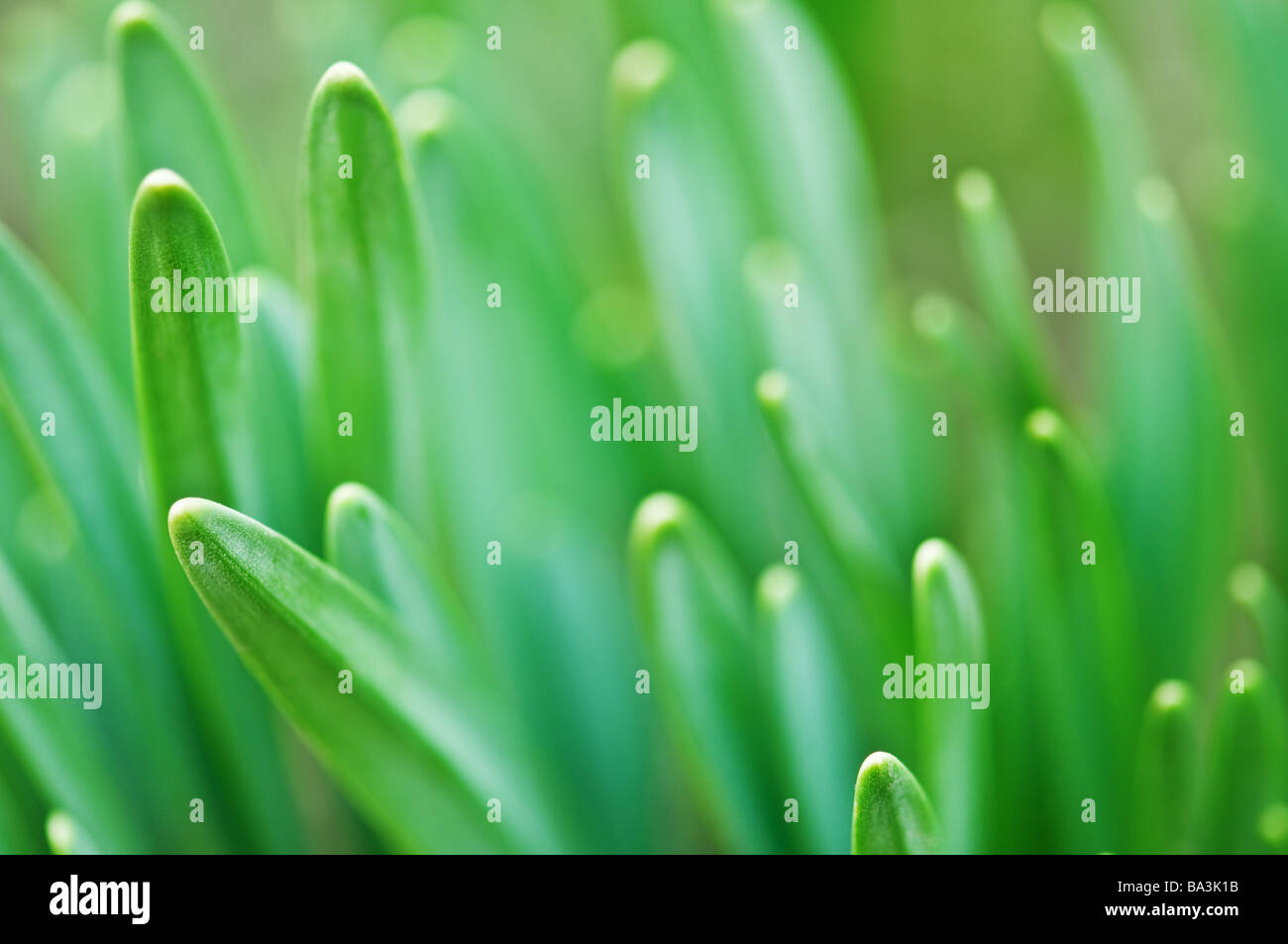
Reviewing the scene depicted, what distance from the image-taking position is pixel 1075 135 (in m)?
0.55

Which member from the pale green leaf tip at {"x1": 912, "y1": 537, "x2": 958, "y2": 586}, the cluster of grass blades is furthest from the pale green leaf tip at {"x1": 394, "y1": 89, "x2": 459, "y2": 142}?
the pale green leaf tip at {"x1": 912, "y1": 537, "x2": 958, "y2": 586}

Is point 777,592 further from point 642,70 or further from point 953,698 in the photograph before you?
point 642,70

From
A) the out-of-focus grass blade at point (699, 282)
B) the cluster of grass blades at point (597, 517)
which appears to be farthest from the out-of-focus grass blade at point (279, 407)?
the out-of-focus grass blade at point (699, 282)

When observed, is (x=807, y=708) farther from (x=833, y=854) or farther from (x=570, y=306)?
(x=570, y=306)

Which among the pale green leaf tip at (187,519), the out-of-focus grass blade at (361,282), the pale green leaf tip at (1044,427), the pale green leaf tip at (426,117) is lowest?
the pale green leaf tip at (187,519)

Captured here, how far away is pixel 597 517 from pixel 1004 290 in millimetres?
145

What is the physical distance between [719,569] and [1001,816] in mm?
107

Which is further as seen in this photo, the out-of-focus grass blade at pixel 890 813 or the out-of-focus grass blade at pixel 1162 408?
the out-of-focus grass blade at pixel 1162 408

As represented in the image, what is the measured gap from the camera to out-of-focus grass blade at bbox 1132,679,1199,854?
28 centimetres

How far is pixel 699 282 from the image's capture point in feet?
1.25

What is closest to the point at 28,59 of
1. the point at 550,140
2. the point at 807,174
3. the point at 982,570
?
the point at 550,140

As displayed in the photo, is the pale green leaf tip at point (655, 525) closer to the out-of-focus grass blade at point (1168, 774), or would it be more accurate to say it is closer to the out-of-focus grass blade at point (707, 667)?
the out-of-focus grass blade at point (707, 667)

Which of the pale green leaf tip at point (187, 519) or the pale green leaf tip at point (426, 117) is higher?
the pale green leaf tip at point (426, 117)

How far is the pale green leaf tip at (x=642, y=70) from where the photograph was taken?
0.39 metres
